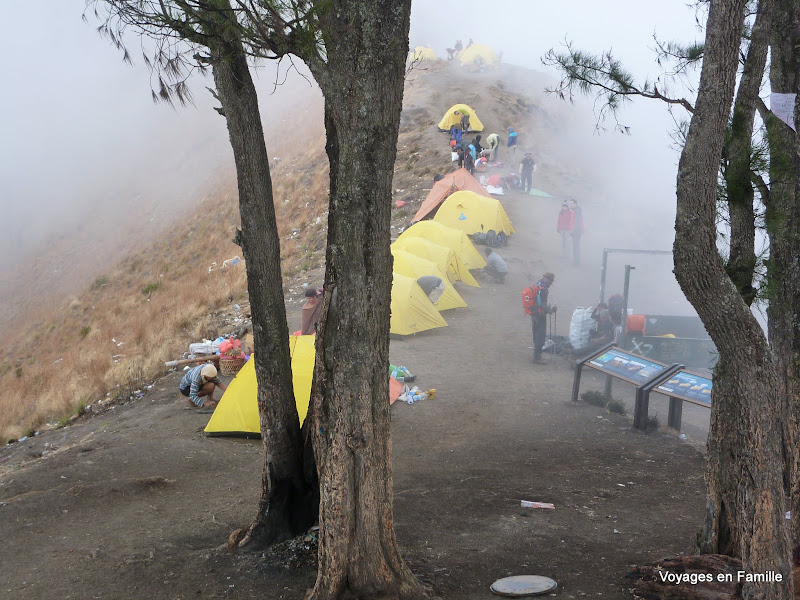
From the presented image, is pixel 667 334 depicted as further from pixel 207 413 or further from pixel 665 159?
pixel 665 159

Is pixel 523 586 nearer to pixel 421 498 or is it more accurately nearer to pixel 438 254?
pixel 421 498

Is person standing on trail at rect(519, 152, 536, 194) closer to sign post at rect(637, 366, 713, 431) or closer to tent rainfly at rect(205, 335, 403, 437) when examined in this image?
sign post at rect(637, 366, 713, 431)

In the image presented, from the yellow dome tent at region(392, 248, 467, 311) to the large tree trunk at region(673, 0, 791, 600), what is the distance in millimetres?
10094

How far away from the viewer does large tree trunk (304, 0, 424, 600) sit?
4.00 m

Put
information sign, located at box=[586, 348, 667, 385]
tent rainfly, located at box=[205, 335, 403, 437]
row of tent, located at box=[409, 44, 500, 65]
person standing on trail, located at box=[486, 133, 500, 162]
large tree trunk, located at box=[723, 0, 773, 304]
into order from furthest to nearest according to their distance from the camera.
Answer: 1. row of tent, located at box=[409, 44, 500, 65]
2. person standing on trail, located at box=[486, 133, 500, 162]
3. information sign, located at box=[586, 348, 667, 385]
4. tent rainfly, located at box=[205, 335, 403, 437]
5. large tree trunk, located at box=[723, 0, 773, 304]

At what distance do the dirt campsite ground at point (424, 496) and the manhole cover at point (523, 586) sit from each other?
93 mm

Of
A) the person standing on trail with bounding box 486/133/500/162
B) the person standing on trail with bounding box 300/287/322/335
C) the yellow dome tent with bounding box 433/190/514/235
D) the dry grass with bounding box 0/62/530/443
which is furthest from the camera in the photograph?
the person standing on trail with bounding box 486/133/500/162

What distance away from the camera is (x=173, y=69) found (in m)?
5.18

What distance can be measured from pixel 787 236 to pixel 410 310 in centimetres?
863

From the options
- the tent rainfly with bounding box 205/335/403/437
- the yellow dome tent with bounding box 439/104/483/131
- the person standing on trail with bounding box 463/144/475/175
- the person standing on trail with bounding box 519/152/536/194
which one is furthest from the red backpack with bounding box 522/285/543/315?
the yellow dome tent with bounding box 439/104/483/131

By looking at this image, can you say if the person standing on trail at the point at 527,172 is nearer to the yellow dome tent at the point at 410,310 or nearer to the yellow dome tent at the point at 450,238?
the yellow dome tent at the point at 450,238

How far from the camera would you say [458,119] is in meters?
30.7

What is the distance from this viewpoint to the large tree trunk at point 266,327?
521 cm

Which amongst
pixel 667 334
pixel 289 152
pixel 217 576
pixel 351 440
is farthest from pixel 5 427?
pixel 289 152
